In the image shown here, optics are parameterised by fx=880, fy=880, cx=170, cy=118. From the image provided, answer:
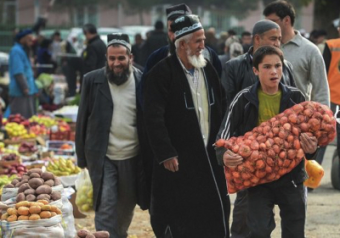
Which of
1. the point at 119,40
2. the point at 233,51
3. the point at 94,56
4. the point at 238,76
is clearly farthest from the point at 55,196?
the point at 94,56

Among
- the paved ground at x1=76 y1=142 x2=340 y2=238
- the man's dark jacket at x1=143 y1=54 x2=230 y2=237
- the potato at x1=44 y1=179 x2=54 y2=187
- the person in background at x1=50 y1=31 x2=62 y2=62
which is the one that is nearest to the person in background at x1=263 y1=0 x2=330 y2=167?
the man's dark jacket at x1=143 y1=54 x2=230 y2=237

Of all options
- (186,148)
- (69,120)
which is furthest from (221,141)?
(69,120)

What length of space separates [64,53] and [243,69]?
24227 mm

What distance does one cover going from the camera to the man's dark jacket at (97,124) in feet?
24.0

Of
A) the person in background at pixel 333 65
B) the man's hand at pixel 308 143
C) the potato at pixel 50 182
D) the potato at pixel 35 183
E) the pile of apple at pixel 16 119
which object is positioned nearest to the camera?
the man's hand at pixel 308 143

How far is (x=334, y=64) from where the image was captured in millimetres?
9594

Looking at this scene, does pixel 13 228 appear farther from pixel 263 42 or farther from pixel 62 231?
pixel 263 42

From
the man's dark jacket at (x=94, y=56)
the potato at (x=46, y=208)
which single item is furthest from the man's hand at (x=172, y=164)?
the man's dark jacket at (x=94, y=56)

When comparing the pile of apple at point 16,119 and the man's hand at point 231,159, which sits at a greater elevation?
the man's hand at point 231,159

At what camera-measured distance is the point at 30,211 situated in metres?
6.23

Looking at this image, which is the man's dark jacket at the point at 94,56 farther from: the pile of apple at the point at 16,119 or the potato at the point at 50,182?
the potato at the point at 50,182

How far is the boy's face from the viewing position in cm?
609

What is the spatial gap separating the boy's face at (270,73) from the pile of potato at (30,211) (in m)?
1.76

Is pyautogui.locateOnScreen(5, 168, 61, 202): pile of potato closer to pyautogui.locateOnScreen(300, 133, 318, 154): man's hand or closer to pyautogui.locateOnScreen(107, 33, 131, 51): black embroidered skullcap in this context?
pyautogui.locateOnScreen(107, 33, 131, 51): black embroidered skullcap
